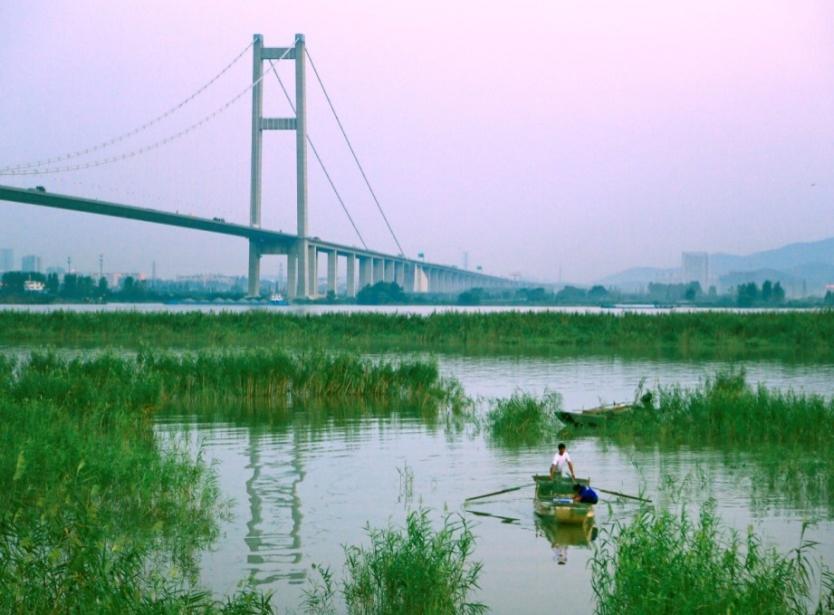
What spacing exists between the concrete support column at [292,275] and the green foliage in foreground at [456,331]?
Result: 25.2 metres

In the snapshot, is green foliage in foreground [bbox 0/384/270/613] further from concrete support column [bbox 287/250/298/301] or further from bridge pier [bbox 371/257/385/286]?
bridge pier [bbox 371/257/385/286]

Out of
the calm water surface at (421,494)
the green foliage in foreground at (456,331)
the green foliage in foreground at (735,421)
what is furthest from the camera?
the green foliage in foreground at (456,331)

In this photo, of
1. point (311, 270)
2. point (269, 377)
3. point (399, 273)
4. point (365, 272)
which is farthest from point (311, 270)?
point (269, 377)

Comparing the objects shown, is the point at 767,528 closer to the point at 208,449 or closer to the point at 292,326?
the point at 208,449

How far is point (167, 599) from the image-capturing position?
5.52m

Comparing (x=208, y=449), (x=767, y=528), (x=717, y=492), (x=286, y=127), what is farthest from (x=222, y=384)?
(x=286, y=127)

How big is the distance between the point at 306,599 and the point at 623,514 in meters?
3.20

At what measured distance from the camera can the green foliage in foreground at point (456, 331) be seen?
3095 cm

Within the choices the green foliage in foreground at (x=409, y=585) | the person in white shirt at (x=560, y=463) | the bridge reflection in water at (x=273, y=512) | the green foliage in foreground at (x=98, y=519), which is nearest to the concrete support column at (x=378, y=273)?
the bridge reflection in water at (x=273, y=512)

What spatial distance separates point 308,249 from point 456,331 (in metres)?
30.0

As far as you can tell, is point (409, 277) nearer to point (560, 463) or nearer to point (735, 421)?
point (735, 421)

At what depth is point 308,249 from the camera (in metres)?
62.2

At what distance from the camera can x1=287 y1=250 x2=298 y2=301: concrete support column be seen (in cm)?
6122

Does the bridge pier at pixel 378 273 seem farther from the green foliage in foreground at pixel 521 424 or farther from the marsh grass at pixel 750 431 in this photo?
the marsh grass at pixel 750 431
